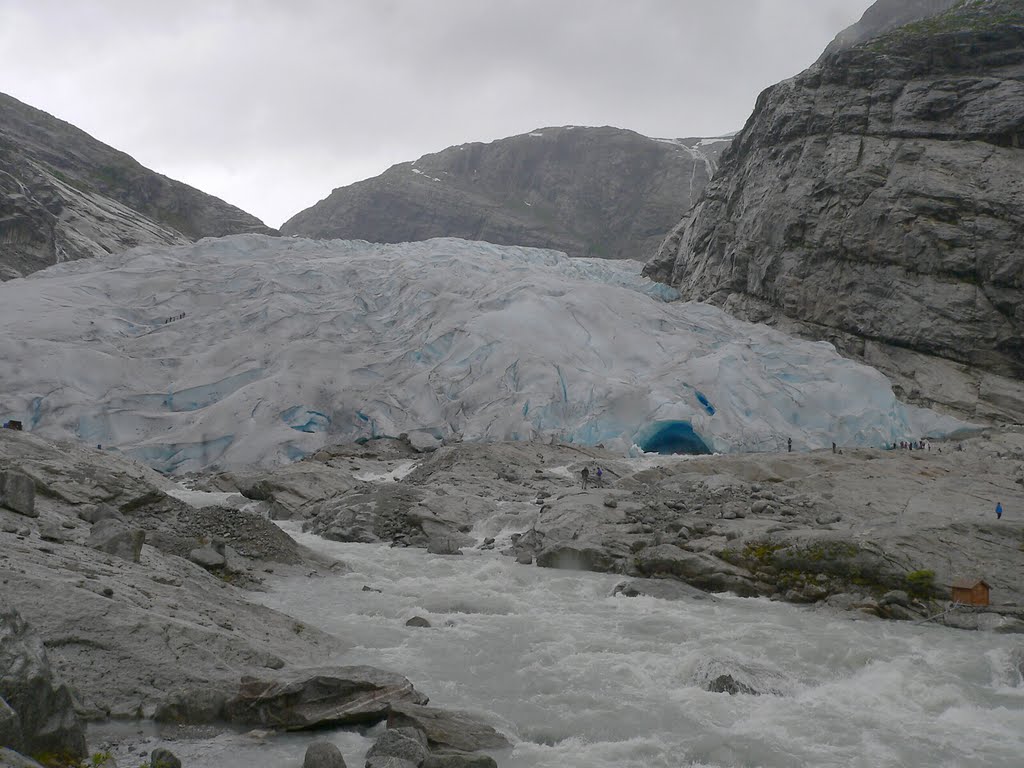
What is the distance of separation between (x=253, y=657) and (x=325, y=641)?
159 cm

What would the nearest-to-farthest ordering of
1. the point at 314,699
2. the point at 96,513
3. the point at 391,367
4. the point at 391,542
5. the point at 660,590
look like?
the point at 314,699
the point at 96,513
the point at 660,590
the point at 391,542
the point at 391,367

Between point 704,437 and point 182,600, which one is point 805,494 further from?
point 182,600

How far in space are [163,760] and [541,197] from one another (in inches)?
4055

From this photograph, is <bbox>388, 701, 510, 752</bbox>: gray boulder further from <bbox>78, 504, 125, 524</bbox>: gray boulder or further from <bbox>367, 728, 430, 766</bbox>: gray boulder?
<bbox>78, 504, 125, 524</bbox>: gray boulder

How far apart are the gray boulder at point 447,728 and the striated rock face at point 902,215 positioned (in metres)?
33.4

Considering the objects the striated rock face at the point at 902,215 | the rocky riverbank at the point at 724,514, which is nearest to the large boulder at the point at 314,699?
the rocky riverbank at the point at 724,514

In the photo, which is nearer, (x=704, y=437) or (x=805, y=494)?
(x=805, y=494)

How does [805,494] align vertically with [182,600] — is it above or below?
below

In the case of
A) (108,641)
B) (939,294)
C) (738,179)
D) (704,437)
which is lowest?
(704,437)

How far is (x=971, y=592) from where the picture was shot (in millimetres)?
10281

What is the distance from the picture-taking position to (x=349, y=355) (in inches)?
1184

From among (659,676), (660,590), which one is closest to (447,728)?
(659,676)

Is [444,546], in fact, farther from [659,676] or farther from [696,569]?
[659,676]

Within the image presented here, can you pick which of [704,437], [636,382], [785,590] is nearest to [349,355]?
[636,382]
